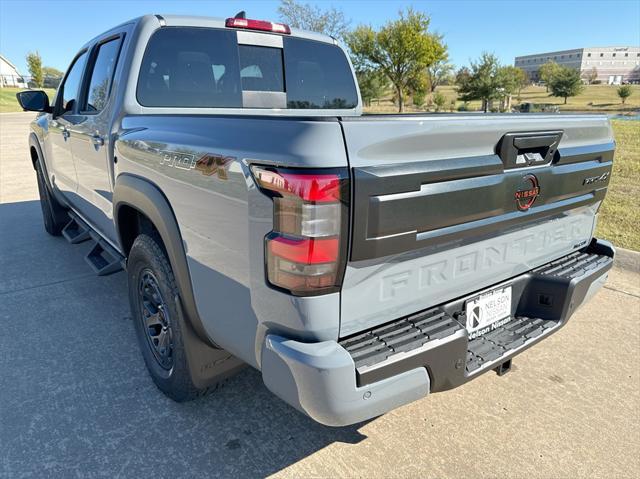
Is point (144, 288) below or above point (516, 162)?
below

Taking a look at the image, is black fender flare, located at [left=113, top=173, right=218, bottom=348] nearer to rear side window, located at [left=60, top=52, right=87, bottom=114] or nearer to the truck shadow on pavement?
→ the truck shadow on pavement

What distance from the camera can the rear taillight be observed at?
1.51 meters

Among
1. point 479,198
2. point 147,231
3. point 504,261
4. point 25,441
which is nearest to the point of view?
point 479,198

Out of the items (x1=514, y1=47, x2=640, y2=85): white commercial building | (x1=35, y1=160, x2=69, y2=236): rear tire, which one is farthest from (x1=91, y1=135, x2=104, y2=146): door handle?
(x1=514, y1=47, x2=640, y2=85): white commercial building

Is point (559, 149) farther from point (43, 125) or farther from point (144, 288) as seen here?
point (43, 125)

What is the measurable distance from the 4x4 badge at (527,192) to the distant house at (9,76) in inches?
3871

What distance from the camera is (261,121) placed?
172cm

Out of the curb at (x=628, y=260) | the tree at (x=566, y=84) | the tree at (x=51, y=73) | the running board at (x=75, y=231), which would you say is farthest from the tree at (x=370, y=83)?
the tree at (x=51, y=73)

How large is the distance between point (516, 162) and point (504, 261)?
473mm

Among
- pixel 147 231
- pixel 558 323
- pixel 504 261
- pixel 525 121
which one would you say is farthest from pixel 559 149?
pixel 147 231

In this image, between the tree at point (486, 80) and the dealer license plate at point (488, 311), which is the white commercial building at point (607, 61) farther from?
the dealer license plate at point (488, 311)

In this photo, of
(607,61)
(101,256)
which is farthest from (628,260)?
(607,61)

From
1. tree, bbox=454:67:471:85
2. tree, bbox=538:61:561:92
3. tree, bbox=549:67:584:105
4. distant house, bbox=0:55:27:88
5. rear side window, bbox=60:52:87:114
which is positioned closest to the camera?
rear side window, bbox=60:52:87:114

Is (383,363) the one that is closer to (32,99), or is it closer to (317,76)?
(317,76)
